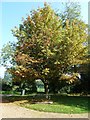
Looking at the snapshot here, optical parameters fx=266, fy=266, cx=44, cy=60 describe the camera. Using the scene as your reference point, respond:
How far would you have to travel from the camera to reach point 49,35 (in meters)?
18.5

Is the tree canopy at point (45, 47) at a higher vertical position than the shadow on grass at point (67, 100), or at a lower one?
higher

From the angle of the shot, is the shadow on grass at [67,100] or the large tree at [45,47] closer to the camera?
the shadow on grass at [67,100]

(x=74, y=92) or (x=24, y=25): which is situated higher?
(x=24, y=25)

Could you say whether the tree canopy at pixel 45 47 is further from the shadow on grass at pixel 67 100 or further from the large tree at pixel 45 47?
the shadow on grass at pixel 67 100

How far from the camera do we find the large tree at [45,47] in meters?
18.2

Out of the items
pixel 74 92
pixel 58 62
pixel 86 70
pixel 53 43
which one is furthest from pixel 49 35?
pixel 74 92

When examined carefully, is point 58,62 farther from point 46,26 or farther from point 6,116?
point 6,116

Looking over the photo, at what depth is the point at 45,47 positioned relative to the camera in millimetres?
18203

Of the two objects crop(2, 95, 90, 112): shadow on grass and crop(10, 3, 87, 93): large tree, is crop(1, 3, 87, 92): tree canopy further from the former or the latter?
crop(2, 95, 90, 112): shadow on grass

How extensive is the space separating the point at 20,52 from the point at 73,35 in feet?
13.1

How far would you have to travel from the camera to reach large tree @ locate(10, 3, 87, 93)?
18.2 m

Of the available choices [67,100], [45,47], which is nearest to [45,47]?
[45,47]

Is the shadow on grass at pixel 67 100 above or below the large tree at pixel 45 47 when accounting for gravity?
below

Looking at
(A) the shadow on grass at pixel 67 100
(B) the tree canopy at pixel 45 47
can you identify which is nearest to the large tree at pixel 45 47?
(B) the tree canopy at pixel 45 47
